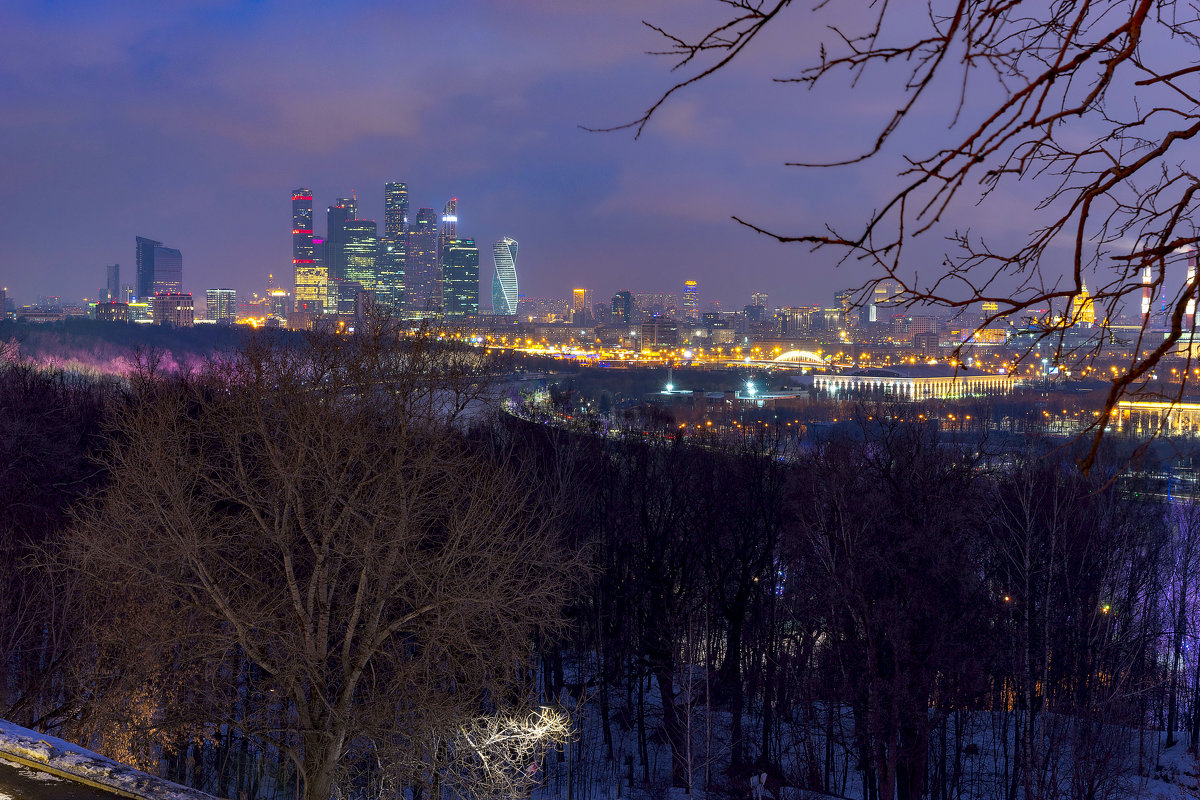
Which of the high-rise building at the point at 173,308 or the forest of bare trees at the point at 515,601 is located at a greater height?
the high-rise building at the point at 173,308

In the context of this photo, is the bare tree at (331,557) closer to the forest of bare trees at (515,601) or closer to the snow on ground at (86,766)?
the forest of bare trees at (515,601)

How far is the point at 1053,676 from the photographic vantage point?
18094 mm

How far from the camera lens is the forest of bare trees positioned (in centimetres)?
1055

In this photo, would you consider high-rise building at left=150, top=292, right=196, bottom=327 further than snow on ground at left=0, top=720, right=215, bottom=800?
Yes

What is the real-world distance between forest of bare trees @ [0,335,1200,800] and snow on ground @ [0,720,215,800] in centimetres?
646

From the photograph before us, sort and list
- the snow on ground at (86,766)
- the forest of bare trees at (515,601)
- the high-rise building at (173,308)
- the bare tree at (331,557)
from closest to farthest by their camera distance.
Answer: the snow on ground at (86,766)
the bare tree at (331,557)
the forest of bare trees at (515,601)
the high-rise building at (173,308)

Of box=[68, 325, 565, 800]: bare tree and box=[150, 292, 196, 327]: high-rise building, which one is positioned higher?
box=[150, 292, 196, 327]: high-rise building

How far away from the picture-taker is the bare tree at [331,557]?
33.5 feet

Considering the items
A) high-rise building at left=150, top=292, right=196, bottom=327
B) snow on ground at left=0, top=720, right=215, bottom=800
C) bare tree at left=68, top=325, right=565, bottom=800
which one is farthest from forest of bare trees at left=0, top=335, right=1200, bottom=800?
high-rise building at left=150, top=292, right=196, bottom=327

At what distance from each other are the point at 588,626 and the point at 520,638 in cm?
1073

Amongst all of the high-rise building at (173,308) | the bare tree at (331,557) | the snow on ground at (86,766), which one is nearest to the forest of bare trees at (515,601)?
the bare tree at (331,557)

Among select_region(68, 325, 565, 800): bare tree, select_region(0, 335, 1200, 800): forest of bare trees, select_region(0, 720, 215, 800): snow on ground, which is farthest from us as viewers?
select_region(0, 335, 1200, 800): forest of bare trees

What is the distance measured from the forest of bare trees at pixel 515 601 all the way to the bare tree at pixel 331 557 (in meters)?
0.07

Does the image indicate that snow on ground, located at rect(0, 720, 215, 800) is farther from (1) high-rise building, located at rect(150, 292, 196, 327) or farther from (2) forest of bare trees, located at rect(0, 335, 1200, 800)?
(1) high-rise building, located at rect(150, 292, 196, 327)
